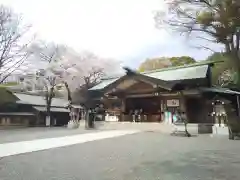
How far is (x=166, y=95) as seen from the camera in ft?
65.3

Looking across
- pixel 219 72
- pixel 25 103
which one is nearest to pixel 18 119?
pixel 25 103

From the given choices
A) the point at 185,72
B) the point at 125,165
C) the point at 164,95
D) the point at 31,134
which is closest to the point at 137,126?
the point at 164,95

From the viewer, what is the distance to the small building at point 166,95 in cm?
1808

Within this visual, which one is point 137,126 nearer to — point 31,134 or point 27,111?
point 31,134

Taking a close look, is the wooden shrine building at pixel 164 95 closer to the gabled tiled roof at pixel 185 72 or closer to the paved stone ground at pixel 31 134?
the gabled tiled roof at pixel 185 72

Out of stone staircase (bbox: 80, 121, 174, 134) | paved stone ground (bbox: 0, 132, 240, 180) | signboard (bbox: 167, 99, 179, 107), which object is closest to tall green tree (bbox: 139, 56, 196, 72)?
signboard (bbox: 167, 99, 179, 107)

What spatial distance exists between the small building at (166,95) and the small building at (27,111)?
11516mm

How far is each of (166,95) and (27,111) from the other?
67.3 feet

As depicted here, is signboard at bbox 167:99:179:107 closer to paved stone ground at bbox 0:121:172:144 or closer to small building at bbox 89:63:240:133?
small building at bbox 89:63:240:133

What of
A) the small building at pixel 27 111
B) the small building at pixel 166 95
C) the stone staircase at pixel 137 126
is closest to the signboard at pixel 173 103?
the small building at pixel 166 95

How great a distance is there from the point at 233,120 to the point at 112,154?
766cm

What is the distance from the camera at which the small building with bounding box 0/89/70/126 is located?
2952 centimetres

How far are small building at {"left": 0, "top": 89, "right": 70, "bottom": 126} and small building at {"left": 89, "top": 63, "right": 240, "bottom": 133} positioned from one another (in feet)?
37.8

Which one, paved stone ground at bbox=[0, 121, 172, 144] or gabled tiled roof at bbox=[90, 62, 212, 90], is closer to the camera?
paved stone ground at bbox=[0, 121, 172, 144]
